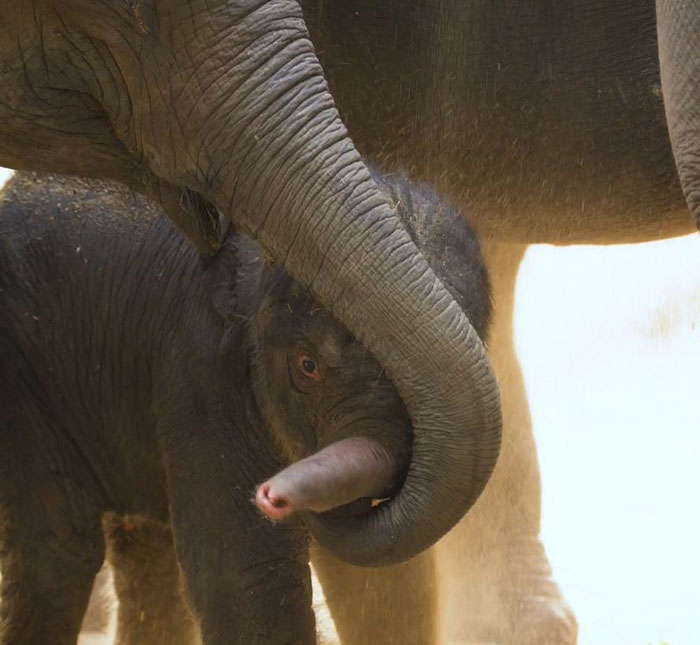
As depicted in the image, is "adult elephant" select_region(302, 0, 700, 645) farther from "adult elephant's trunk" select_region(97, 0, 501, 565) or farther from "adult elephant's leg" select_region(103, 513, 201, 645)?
"adult elephant's trunk" select_region(97, 0, 501, 565)

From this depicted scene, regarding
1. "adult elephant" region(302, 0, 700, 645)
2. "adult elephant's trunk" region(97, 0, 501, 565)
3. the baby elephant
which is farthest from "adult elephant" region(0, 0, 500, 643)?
"adult elephant" region(302, 0, 700, 645)

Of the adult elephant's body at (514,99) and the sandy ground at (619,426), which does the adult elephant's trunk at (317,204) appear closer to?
the adult elephant's body at (514,99)

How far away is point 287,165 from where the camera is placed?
3.05 meters

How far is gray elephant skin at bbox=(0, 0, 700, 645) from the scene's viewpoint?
3057mm

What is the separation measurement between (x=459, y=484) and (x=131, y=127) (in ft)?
2.72

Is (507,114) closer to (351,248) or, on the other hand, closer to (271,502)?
(351,248)

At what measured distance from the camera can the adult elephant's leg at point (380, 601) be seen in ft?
13.1

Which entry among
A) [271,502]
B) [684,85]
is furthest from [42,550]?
[684,85]

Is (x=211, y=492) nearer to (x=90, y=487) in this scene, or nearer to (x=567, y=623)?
(x=90, y=487)

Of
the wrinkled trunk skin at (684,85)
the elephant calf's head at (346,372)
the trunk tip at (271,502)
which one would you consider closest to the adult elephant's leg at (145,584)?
the elephant calf's head at (346,372)

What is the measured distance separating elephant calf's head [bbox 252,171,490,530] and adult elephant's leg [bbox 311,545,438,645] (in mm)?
514

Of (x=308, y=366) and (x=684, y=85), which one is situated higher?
(x=684, y=85)

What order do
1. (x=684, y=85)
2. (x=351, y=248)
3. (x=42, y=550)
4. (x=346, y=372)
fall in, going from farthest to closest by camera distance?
(x=42, y=550) → (x=346, y=372) → (x=684, y=85) → (x=351, y=248)

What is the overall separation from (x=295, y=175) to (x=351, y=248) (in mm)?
151
